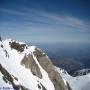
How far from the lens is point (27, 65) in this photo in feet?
290

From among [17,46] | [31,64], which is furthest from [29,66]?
[17,46]

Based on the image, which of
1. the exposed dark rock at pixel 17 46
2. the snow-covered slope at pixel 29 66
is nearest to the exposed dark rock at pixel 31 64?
the snow-covered slope at pixel 29 66

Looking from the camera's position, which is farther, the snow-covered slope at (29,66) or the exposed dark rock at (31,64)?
the exposed dark rock at (31,64)

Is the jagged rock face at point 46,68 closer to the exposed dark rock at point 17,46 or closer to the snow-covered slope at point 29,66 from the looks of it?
the snow-covered slope at point 29,66

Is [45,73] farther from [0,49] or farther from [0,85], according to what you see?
[0,85]

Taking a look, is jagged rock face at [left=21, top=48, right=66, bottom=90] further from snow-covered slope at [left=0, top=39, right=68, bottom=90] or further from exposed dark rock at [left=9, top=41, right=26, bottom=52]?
exposed dark rock at [left=9, top=41, right=26, bottom=52]

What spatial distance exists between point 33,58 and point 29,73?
12.5 metres

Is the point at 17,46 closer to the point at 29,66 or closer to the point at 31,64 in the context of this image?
the point at 31,64

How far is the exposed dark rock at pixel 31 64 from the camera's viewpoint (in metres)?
88.0

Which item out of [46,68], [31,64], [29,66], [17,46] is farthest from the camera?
[46,68]

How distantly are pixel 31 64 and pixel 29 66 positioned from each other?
2.41m

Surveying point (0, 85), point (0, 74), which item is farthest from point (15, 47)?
point (0, 85)

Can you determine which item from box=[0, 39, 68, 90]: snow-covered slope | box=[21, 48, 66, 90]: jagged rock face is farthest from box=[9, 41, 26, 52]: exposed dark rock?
box=[21, 48, 66, 90]: jagged rock face

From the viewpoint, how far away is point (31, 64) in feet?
300
